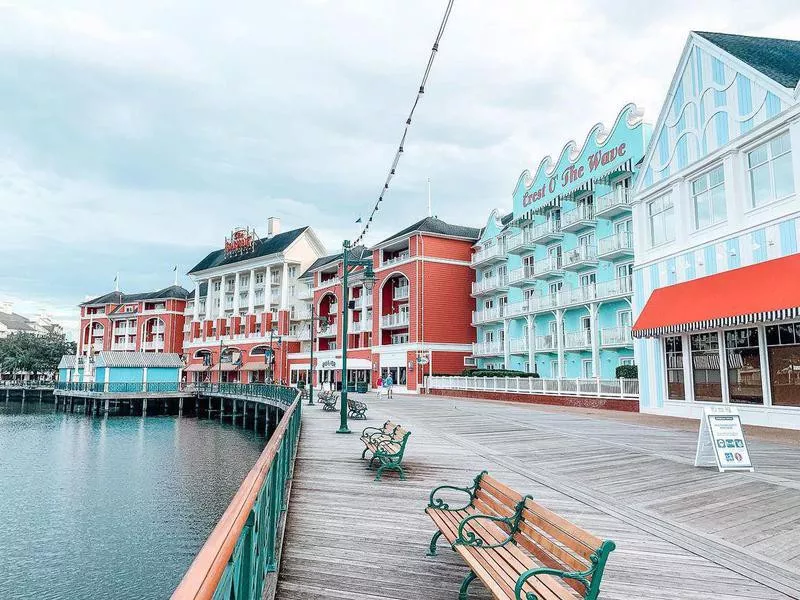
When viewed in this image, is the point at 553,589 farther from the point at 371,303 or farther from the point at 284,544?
the point at 371,303

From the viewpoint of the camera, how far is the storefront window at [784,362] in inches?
602

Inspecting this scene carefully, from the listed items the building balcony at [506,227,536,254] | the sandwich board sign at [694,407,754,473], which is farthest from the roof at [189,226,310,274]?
the sandwich board sign at [694,407,754,473]

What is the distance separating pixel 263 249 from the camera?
6838cm

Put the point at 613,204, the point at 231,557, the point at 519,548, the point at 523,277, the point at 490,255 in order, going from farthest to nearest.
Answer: the point at 490,255
the point at 523,277
the point at 613,204
the point at 519,548
the point at 231,557

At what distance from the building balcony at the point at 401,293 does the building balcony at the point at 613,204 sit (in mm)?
19472

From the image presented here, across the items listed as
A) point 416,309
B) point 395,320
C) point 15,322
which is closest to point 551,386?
point 416,309

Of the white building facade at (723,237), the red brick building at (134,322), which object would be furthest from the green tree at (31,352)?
the white building facade at (723,237)

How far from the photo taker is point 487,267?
45062 mm

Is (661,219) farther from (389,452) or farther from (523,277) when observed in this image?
(523,277)

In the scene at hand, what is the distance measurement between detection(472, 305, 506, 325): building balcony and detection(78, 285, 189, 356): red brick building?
2132 inches

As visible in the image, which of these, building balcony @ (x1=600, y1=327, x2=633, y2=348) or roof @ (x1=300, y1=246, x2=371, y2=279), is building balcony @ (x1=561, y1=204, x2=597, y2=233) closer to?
building balcony @ (x1=600, y1=327, x2=633, y2=348)

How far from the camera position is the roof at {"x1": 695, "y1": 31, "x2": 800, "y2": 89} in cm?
1614

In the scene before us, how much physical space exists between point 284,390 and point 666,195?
21.4 meters

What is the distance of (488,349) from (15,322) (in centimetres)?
15436
